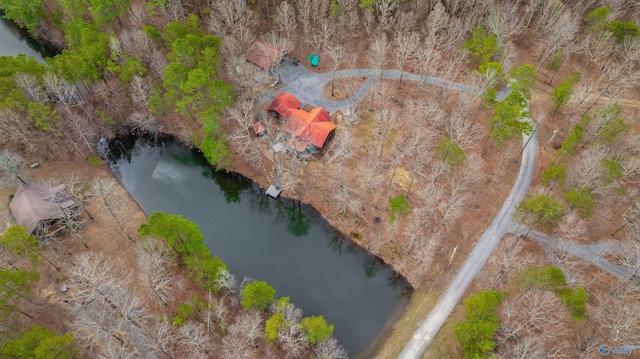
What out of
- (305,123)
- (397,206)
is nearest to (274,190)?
(305,123)

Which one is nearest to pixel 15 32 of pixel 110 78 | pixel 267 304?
pixel 110 78

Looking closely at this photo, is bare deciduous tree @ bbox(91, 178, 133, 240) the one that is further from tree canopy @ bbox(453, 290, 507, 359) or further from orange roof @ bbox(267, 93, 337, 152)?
tree canopy @ bbox(453, 290, 507, 359)

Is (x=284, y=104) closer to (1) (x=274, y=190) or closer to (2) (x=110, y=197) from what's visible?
(1) (x=274, y=190)

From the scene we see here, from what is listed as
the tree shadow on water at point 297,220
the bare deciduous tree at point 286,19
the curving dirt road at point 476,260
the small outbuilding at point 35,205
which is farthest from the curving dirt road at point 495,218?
the small outbuilding at point 35,205

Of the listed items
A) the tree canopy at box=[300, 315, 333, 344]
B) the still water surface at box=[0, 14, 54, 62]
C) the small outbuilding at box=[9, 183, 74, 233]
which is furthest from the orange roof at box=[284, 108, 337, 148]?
the still water surface at box=[0, 14, 54, 62]

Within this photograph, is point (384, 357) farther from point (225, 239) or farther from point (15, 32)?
point (15, 32)
